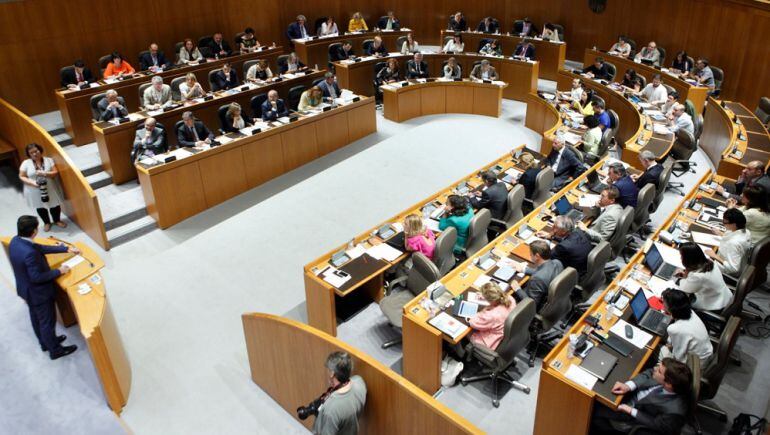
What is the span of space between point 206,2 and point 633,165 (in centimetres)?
1132

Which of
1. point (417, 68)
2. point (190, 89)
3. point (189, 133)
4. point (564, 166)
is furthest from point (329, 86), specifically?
point (564, 166)

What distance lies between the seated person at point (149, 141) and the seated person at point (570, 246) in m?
6.79

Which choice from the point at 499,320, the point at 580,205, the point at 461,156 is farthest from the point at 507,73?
the point at 499,320

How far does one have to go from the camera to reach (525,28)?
1772 centimetres

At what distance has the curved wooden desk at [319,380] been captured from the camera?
431 cm

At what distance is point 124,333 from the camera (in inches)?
286

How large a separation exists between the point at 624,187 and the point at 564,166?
142 cm

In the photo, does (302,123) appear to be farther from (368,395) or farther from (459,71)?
(368,395)

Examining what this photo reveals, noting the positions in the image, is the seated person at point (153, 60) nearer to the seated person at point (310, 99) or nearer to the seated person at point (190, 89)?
the seated person at point (190, 89)

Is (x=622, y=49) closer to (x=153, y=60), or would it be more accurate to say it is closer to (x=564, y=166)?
(x=564, y=166)

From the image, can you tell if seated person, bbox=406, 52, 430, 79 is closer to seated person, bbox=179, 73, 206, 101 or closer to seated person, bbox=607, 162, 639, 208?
seated person, bbox=179, 73, 206, 101

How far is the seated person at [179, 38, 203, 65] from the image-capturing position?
13.8 metres

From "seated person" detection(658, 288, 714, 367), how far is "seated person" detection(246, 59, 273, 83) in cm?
1008

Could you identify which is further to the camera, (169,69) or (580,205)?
(169,69)
